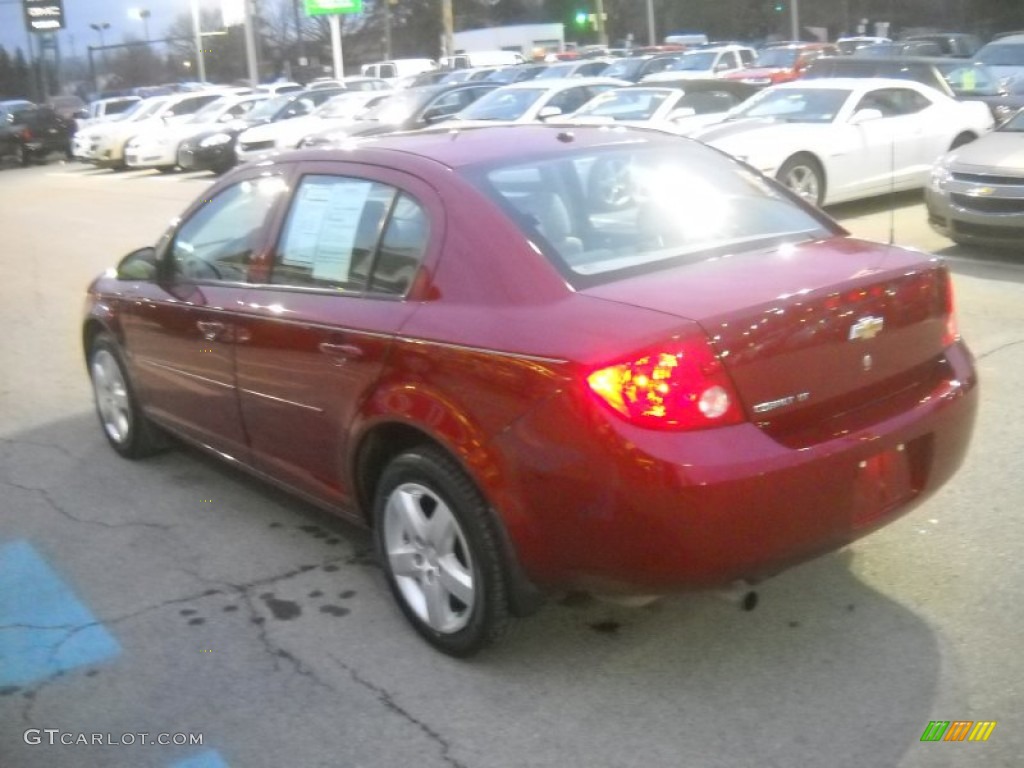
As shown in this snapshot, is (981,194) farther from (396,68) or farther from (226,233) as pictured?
(396,68)

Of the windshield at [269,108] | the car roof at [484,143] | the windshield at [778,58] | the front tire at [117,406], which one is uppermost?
the car roof at [484,143]

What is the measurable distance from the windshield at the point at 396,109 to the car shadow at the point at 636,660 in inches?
660

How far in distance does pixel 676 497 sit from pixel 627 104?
13.5 meters

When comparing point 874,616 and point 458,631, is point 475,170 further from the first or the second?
point 874,616

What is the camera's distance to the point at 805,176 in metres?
12.6

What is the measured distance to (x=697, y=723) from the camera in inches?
136

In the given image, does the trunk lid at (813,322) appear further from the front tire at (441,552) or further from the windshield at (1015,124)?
the windshield at (1015,124)

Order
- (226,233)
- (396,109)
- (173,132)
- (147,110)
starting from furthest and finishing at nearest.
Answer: (147,110) < (173,132) < (396,109) < (226,233)

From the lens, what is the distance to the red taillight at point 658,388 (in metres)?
3.29

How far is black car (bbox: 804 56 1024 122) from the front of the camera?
1647 cm

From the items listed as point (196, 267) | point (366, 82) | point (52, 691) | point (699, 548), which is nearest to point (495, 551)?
point (699, 548)

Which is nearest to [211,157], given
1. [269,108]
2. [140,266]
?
[269,108]

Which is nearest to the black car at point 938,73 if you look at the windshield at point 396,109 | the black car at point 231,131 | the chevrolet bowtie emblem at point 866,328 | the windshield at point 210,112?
the windshield at point 396,109

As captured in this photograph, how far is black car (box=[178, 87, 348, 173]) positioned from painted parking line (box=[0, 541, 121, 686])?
20.9 meters
